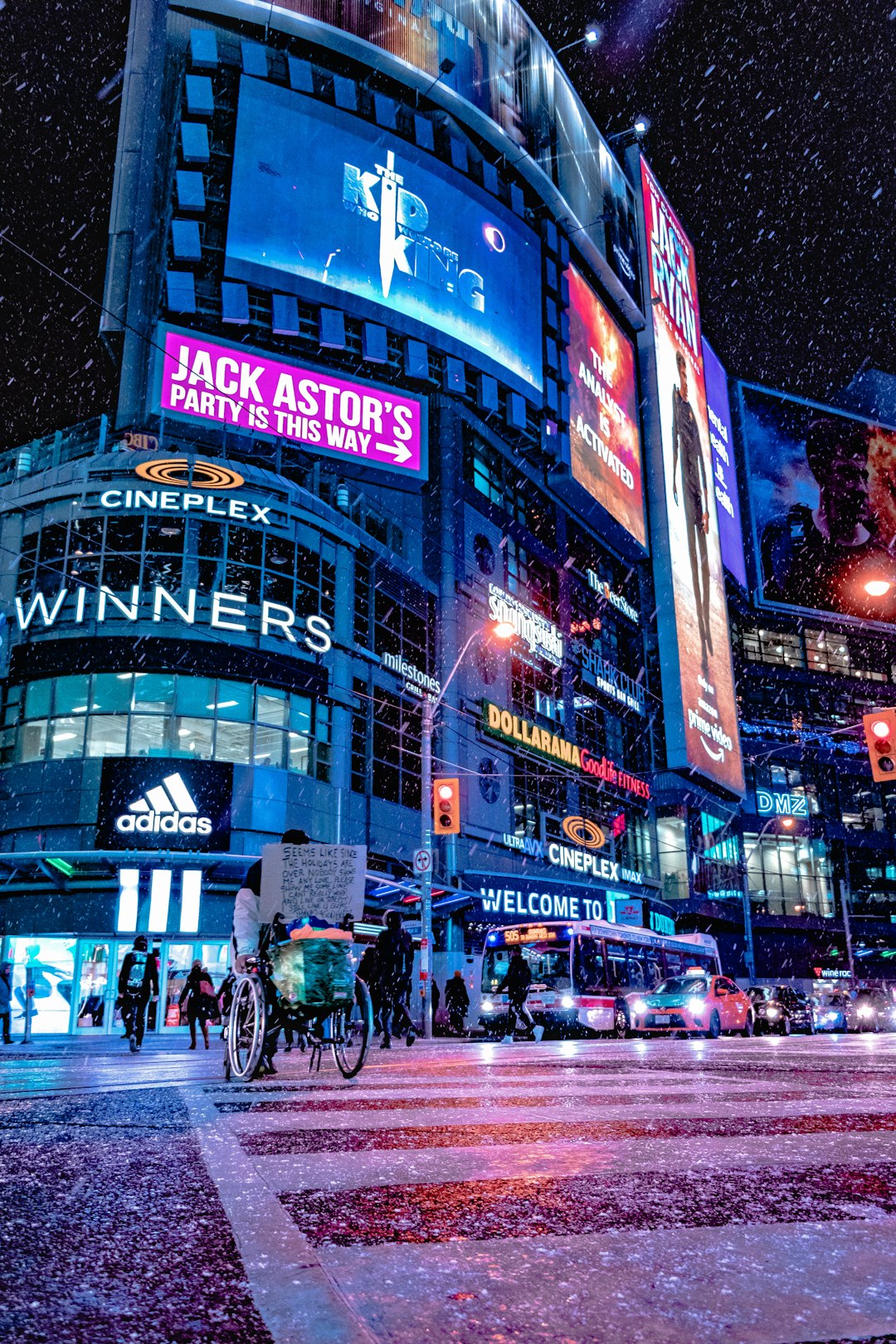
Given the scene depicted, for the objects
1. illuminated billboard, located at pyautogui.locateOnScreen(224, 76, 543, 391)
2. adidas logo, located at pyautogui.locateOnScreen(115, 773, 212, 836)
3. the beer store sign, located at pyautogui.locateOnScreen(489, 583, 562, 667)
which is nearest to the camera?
adidas logo, located at pyautogui.locateOnScreen(115, 773, 212, 836)

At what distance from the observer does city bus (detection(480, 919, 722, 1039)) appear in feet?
86.7

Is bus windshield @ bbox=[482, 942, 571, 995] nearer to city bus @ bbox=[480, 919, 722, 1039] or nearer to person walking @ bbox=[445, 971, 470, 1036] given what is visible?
city bus @ bbox=[480, 919, 722, 1039]

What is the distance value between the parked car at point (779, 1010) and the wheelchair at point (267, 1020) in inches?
927

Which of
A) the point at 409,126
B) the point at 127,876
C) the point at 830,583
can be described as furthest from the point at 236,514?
the point at 830,583

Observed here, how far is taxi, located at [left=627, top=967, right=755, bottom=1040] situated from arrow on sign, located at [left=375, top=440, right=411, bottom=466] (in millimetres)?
23739

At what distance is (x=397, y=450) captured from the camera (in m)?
41.6

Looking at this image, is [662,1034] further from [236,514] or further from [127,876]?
[236,514]

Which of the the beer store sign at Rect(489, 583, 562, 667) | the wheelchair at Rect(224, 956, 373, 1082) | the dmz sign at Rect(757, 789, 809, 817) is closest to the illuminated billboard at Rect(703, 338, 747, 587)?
the dmz sign at Rect(757, 789, 809, 817)

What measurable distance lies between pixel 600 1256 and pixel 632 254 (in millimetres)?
71945

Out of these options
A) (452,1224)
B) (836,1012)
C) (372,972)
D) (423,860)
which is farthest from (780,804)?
(452,1224)

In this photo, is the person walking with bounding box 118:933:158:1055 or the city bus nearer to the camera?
the person walking with bounding box 118:933:158:1055

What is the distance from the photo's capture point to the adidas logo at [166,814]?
28.4 metres

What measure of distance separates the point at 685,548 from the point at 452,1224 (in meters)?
62.8

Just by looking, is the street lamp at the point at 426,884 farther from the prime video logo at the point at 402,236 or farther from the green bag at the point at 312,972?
the prime video logo at the point at 402,236
